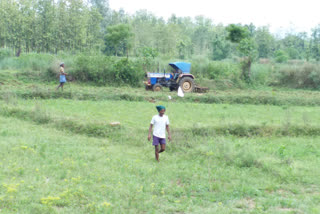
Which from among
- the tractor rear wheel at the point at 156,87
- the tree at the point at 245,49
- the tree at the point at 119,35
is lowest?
the tractor rear wheel at the point at 156,87

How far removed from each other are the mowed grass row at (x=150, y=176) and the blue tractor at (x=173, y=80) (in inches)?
378

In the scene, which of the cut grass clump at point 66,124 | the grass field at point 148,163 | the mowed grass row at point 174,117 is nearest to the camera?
the grass field at point 148,163

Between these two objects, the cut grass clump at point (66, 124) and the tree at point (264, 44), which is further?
the tree at point (264, 44)

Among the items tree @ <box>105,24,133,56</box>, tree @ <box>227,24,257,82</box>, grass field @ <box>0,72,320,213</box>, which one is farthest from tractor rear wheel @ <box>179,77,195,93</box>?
tree @ <box>105,24,133,56</box>

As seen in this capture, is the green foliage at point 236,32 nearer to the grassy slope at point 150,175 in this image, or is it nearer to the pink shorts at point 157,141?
the grassy slope at point 150,175

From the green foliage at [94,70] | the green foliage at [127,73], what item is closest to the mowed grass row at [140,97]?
the green foliage at [127,73]

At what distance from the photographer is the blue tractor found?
19500mm

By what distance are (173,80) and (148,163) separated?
476 inches

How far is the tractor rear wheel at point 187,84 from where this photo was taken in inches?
778

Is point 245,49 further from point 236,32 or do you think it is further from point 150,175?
point 150,175

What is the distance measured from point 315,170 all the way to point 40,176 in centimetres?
590

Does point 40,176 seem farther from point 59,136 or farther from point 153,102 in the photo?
point 153,102

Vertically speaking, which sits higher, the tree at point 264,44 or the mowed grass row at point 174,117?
the tree at point 264,44

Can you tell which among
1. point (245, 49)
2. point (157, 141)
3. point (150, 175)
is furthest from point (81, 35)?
point (150, 175)
